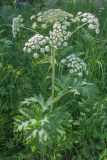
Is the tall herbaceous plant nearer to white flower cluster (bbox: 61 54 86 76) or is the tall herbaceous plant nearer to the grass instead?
white flower cluster (bbox: 61 54 86 76)

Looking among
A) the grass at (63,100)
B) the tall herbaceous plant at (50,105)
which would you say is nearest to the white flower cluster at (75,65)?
the tall herbaceous plant at (50,105)

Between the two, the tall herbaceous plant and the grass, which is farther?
the grass

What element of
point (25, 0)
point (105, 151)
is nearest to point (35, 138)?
point (105, 151)

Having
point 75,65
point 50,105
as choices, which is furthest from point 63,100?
point 75,65

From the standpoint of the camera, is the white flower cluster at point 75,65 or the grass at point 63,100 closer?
the white flower cluster at point 75,65

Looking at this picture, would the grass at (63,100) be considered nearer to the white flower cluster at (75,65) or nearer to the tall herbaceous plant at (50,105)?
the tall herbaceous plant at (50,105)

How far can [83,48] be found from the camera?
446 cm

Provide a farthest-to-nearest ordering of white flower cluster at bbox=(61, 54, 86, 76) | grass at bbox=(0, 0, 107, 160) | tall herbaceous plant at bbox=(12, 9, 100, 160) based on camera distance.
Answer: grass at bbox=(0, 0, 107, 160), white flower cluster at bbox=(61, 54, 86, 76), tall herbaceous plant at bbox=(12, 9, 100, 160)

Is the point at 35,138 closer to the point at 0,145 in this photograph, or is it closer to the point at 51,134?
the point at 51,134

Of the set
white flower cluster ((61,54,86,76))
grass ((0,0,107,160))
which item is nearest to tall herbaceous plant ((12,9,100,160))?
white flower cluster ((61,54,86,76))

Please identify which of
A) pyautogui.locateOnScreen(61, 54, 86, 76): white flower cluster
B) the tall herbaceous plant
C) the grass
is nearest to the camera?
the tall herbaceous plant

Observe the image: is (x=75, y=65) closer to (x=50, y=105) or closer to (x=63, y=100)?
(x=50, y=105)

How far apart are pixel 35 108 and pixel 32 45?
47 cm

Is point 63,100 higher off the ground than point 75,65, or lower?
lower
